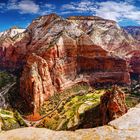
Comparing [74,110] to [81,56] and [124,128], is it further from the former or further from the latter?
[124,128]

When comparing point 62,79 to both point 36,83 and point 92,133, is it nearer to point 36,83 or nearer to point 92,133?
point 36,83

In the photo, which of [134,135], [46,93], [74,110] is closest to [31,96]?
[46,93]

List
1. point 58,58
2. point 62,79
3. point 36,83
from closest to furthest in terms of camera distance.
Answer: point 36,83
point 62,79
point 58,58

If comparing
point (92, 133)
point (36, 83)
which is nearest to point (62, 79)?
point (36, 83)

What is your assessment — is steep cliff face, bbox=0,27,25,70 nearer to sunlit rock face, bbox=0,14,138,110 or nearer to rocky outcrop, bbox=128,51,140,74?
sunlit rock face, bbox=0,14,138,110

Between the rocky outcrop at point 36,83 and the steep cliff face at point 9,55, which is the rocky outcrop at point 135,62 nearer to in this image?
the steep cliff face at point 9,55

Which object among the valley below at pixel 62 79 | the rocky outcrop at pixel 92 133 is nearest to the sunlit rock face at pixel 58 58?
the valley below at pixel 62 79
